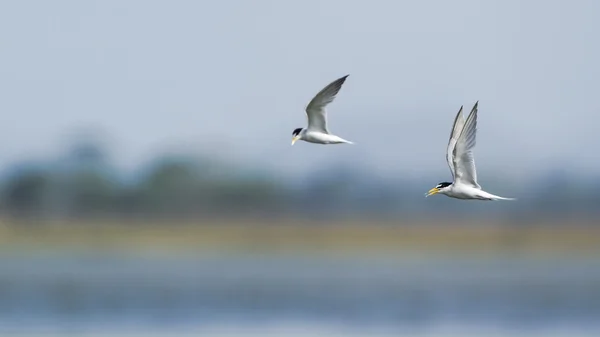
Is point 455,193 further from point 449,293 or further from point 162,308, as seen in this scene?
point 449,293

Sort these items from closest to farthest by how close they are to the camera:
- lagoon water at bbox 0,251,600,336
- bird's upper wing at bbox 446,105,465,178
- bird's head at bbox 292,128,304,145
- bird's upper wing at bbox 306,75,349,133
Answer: bird's upper wing at bbox 446,105,465,178 → bird's upper wing at bbox 306,75,349,133 → bird's head at bbox 292,128,304,145 → lagoon water at bbox 0,251,600,336

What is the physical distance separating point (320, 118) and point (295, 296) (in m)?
11.4

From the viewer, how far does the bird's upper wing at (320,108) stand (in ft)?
79.8

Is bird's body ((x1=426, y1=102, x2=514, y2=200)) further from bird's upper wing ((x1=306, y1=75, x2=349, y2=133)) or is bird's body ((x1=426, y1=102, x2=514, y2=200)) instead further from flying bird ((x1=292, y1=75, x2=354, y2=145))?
bird's upper wing ((x1=306, y1=75, x2=349, y2=133))

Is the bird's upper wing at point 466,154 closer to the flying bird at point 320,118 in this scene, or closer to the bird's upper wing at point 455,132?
the bird's upper wing at point 455,132

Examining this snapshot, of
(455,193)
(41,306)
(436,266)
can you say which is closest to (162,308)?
(41,306)

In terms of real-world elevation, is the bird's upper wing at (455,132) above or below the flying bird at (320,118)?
below

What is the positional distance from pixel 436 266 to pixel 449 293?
11.3 m

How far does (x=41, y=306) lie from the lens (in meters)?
33.1

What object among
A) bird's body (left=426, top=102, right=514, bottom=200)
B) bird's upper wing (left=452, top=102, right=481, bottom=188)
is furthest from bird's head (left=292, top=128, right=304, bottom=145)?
bird's upper wing (left=452, top=102, right=481, bottom=188)

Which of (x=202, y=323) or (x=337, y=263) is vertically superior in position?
(x=337, y=263)

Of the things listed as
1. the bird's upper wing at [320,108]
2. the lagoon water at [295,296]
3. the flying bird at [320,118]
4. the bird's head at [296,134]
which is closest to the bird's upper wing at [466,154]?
the flying bird at [320,118]

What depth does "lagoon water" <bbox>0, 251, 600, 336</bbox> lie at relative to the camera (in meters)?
29.4

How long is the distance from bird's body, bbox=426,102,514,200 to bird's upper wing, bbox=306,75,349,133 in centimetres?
246
